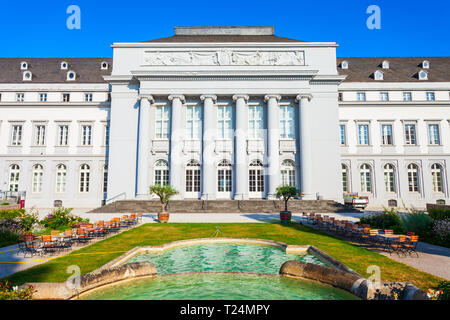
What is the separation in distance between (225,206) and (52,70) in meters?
30.2

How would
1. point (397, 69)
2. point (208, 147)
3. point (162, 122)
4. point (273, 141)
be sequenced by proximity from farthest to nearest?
point (397, 69) → point (162, 122) → point (208, 147) → point (273, 141)

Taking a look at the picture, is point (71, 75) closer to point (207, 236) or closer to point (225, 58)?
point (225, 58)

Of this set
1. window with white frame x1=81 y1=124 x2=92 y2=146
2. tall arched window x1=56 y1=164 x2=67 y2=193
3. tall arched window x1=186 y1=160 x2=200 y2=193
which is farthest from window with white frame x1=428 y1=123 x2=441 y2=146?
tall arched window x1=56 y1=164 x2=67 y2=193

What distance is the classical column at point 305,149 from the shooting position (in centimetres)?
2736

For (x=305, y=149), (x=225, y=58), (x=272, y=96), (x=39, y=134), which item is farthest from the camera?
(x=39, y=134)

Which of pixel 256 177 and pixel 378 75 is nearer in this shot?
pixel 256 177

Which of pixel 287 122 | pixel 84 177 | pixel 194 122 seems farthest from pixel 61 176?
pixel 287 122

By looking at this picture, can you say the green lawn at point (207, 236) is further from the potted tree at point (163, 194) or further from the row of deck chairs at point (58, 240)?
the potted tree at point (163, 194)

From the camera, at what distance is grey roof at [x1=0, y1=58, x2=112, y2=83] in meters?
33.4

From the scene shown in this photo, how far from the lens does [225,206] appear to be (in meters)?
24.9

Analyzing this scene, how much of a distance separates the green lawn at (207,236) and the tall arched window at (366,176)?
68.0ft

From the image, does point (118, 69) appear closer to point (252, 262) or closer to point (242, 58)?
point (242, 58)

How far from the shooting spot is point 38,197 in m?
30.4

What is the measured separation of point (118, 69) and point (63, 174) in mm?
13989
